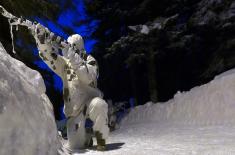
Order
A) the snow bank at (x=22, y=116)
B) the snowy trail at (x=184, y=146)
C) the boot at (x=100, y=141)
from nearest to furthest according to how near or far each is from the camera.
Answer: the snow bank at (x=22, y=116) < the snowy trail at (x=184, y=146) < the boot at (x=100, y=141)

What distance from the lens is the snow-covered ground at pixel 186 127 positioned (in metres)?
4.59

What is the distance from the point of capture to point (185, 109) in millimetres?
8547

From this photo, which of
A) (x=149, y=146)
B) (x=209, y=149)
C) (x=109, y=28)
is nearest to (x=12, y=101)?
(x=209, y=149)

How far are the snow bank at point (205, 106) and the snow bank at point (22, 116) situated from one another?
580 centimetres

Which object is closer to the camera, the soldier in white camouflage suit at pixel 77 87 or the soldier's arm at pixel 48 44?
the soldier's arm at pixel 48 44

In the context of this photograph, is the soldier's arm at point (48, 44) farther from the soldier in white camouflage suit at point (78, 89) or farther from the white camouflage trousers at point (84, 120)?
the white camouflage trousers at point (84, 120)

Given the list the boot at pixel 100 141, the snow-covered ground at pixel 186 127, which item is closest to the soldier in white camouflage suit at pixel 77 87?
the boot at pixel 100 141

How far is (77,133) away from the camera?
4.98 metres

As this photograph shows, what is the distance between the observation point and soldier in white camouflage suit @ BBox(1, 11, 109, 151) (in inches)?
182

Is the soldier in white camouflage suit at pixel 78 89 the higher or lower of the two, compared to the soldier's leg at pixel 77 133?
higher

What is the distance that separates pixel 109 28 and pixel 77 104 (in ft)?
36.2

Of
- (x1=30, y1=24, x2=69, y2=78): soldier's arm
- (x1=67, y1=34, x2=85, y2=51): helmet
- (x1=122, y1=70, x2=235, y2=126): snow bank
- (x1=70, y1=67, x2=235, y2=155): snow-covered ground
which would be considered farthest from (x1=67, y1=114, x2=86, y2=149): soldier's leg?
(x1=122, y1=70, x2=235, y2=126): snow bank

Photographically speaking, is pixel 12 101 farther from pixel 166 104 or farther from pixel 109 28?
pixel 109 28

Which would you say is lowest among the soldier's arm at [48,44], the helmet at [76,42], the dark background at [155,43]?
the soldier's arm at [48,44]
